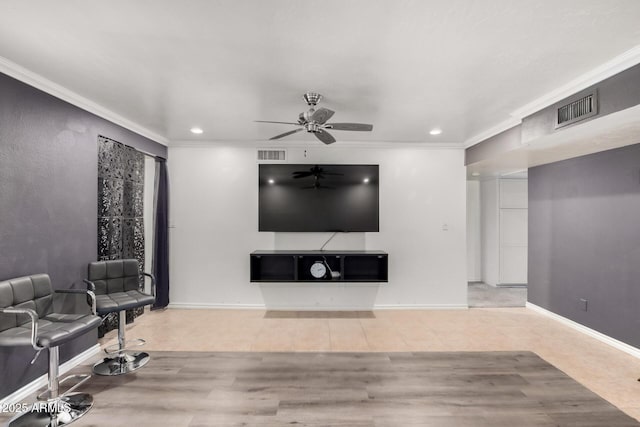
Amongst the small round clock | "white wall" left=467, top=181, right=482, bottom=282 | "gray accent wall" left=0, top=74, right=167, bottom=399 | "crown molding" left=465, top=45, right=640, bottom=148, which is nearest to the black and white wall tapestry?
"gray accent wall" left=0, top=74, right=167, bottom=399

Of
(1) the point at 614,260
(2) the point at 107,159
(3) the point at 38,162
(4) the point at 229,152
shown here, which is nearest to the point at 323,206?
(4) the point at 229,152

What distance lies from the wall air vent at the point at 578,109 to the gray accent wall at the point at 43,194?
450 centimetres

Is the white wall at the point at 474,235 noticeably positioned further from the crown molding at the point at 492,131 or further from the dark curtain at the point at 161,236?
the dark curtain at the point at 161,236

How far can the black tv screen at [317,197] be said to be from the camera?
14.6ft

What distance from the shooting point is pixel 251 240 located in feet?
15.2

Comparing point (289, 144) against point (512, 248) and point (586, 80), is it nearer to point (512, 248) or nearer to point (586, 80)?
point (586, 80)

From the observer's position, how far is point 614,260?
11.2ft

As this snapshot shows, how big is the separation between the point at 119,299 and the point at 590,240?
5.24 meters

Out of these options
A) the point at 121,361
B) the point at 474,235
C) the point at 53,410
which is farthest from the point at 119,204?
the point at 474,235

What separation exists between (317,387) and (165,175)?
358 cm

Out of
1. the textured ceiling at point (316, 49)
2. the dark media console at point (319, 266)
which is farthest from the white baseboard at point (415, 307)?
the textured ceiling at point (316, 49)

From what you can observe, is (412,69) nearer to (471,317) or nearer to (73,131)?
(73,131)

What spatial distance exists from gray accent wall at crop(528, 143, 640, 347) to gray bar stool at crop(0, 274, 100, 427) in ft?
16.6

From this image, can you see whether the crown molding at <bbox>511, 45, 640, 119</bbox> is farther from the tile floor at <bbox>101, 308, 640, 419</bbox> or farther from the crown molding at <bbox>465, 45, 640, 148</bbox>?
the tile floor at <bbox>101, 308, 640, 419</bbox>
